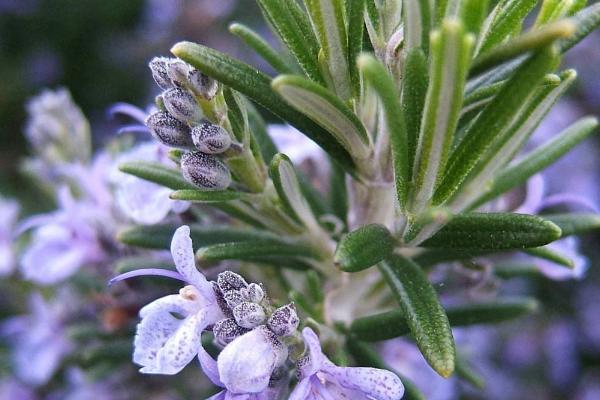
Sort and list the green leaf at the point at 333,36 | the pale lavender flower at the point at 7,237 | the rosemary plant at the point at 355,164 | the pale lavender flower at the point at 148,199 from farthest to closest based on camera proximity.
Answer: the pale lavender flower at the point at 7,237 < the pale lavender flower at the point at 148,199 < the green leaf at the point at 333,36 < the rosemary plant at the point at 355,164

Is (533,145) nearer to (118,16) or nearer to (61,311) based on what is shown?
(61,311)

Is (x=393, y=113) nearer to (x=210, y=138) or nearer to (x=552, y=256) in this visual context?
(x=210, y=138)

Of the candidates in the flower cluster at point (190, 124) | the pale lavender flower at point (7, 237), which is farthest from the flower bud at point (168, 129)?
the pale lavender flower at point (7, 237)

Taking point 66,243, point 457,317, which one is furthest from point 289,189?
point 66,243

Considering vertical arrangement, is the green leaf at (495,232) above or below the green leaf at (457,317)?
above

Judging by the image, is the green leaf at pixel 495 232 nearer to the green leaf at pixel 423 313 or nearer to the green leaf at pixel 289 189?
the green leaf at pixel 423 313

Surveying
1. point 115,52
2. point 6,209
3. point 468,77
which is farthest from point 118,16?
point 468,77
